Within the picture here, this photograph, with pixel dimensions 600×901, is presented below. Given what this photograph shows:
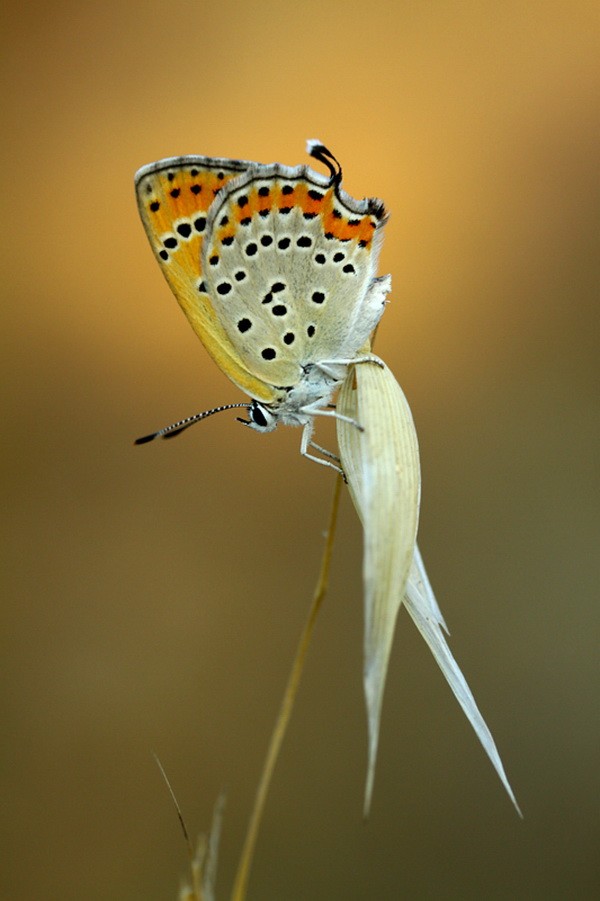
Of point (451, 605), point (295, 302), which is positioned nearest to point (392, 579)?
point (295, 302)

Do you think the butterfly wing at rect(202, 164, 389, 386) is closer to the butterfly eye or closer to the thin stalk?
the butterfly eye

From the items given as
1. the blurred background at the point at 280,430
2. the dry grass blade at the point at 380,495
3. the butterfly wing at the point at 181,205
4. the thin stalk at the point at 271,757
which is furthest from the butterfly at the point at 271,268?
the blurred background at the point at 280,430

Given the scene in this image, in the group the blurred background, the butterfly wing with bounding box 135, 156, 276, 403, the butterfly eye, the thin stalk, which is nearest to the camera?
the thin stalk

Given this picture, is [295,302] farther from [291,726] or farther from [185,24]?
[185,24]

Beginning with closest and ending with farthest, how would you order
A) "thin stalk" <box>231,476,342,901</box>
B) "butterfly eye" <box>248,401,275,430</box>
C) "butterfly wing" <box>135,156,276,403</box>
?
"thin stalk" <box>231,476,342,901</box>
"butterfly wing" <box>135,156,276,403</box>
"butterfly eye" <box>248,401,275,430</box>

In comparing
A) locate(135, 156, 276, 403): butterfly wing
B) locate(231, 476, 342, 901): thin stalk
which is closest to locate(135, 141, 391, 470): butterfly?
locate(135, 156, 276, 403): butterfly wing

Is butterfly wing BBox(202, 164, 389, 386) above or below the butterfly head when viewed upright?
above

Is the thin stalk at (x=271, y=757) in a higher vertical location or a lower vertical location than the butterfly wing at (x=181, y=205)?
lower

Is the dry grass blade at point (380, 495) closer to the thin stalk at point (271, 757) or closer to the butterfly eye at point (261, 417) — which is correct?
the thin stalk at point (271, 757)

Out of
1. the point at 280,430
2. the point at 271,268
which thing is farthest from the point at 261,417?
the point at 280,430
